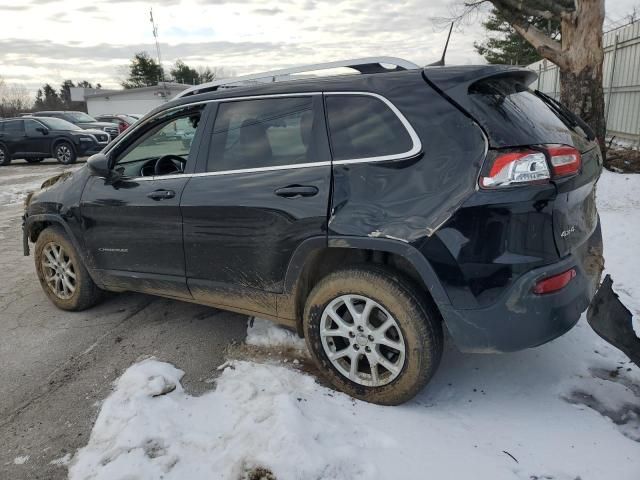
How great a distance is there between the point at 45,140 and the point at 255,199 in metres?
16.4

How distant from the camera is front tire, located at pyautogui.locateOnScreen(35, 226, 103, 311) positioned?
4.32 metres

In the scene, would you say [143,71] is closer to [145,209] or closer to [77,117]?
[77,117]

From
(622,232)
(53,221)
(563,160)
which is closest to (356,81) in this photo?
(563,160)

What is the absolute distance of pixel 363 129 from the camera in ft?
9.29

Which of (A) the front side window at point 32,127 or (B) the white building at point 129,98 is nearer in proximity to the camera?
(A) the front side window at point 32,127

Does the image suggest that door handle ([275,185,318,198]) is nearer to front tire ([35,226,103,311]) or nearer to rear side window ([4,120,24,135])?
front tire ([35,226,103,311])

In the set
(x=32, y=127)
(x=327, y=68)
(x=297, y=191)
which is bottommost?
(x=297, y=191)

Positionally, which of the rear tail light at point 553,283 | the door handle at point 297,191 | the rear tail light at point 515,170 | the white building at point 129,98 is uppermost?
the white building at point 129,98

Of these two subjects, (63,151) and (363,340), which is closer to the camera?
(363,340)

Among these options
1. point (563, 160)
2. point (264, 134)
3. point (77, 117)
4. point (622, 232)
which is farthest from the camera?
point (77, 117)

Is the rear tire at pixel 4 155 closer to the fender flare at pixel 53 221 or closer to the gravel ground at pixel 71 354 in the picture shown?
the gravel ground at pixel 71 354

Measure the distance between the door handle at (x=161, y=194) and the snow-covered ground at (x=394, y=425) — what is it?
114 centimetres

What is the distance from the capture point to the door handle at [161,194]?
137 inches

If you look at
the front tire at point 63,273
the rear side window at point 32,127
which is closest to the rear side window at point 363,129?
the front tire at point 63,273
